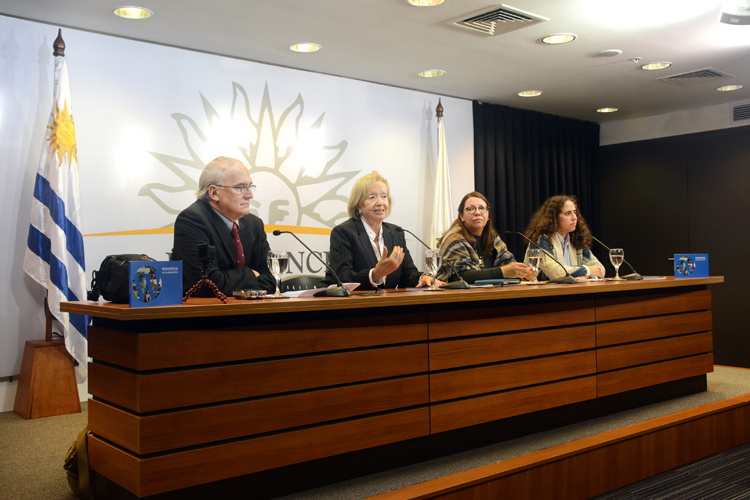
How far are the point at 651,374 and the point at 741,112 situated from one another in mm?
4312

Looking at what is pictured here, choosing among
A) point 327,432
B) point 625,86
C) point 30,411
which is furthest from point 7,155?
point 625,86

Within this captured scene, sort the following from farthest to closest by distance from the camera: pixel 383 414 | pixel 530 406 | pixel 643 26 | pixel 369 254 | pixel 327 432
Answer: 1. pixel 643 26
2. pixel 369 254
3. pixel 530 406
4. pixel 383 414
5. pixel 327 432

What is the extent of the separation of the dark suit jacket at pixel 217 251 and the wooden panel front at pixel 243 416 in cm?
62

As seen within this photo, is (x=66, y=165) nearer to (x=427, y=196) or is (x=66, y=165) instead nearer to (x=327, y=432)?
(x=327, y=432)

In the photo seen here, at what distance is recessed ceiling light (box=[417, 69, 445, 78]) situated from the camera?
18.3ft

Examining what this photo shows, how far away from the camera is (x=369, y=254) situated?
3.48 m

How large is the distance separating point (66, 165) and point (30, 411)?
1.66m

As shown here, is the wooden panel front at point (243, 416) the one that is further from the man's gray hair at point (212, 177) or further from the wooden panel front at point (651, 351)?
the wooden panel front at point (651, 351)

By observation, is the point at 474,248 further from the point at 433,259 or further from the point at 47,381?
the point at 47,381

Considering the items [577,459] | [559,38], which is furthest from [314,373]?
[559,38]

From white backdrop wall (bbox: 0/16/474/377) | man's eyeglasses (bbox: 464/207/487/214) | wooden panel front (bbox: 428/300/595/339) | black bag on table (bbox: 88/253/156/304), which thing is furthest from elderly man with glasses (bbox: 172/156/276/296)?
white backdrop wall (bbox: 0/16/474/377)

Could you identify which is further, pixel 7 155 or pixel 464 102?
pixel 464 102

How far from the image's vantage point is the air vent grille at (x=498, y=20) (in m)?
4.18

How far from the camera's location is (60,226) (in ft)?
13.7
